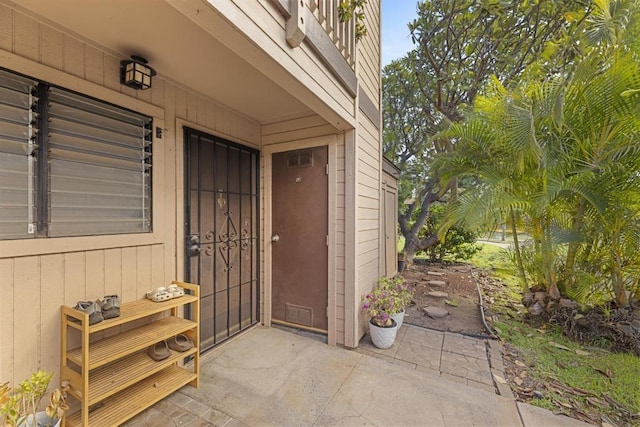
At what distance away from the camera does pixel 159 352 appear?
191cm

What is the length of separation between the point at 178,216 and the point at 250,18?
163cm

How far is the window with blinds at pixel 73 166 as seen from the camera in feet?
4.77

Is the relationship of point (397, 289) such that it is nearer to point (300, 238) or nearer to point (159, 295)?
point (300, 238)

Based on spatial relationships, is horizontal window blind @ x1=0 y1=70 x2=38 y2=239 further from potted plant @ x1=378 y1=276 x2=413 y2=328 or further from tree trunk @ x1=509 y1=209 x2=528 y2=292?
tree trunk @ x1=509 y1=209 x2=528 y2=292

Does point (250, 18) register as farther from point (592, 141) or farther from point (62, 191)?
point (592, 141)

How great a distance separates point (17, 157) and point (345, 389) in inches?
98.7

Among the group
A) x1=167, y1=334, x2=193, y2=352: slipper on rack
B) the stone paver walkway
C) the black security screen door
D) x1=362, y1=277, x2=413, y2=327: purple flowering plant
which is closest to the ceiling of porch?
the black security screen door

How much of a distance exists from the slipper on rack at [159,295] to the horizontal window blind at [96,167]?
465 mm

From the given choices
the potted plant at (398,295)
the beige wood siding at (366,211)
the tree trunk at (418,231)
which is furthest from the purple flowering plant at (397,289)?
the tree trunk at (418,231)

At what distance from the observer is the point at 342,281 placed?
2.72 metres

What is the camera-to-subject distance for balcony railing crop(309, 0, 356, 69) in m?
1.92

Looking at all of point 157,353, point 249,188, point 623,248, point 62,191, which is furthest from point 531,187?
point 62,191

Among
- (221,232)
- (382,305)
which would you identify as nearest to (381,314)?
(382,305)

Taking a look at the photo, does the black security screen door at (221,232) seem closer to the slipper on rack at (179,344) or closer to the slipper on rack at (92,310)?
the slipper on rack at (179,344)
